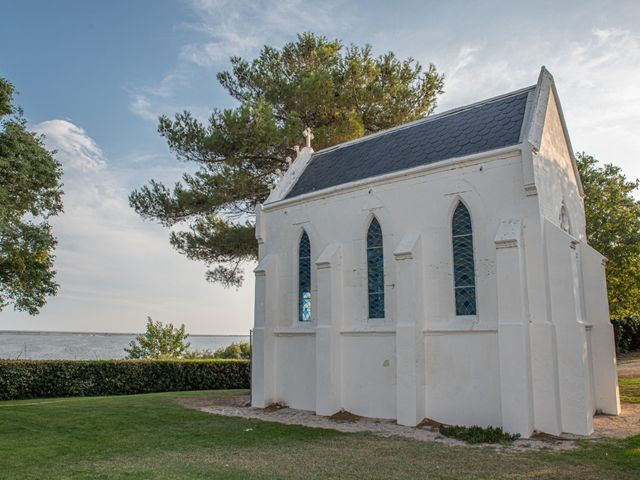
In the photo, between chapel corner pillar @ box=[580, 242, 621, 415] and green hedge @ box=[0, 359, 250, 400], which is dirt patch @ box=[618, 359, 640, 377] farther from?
green hedge @ box=[0, 359, 250, 400]

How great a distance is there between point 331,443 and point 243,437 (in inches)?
86.2

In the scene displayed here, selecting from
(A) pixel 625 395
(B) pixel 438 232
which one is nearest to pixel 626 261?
(A) pixel 625 395

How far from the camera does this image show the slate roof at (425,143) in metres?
14.8

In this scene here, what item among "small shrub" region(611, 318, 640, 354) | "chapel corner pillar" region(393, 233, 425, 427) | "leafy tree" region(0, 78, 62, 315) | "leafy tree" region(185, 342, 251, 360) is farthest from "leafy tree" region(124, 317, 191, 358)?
"small shrub" region(611, 318, 640, 354)

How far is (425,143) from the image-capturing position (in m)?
16.6

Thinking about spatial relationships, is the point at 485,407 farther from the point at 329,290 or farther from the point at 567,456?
the point at 329,290

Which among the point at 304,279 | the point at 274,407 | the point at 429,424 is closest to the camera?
the point at 429,424

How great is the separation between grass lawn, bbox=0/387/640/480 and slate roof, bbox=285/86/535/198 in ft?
26.1

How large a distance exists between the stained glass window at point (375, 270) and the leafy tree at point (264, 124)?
8344 millimetres

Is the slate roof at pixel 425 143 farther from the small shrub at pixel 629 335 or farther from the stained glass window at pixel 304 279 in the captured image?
the small shrub at pixel 629 335

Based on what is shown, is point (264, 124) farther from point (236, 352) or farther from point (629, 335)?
point (629, 335)

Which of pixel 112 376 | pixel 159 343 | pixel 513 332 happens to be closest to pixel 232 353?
pixel 159 343

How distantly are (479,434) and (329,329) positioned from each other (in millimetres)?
5477

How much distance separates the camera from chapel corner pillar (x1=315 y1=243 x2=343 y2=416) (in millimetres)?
15539
